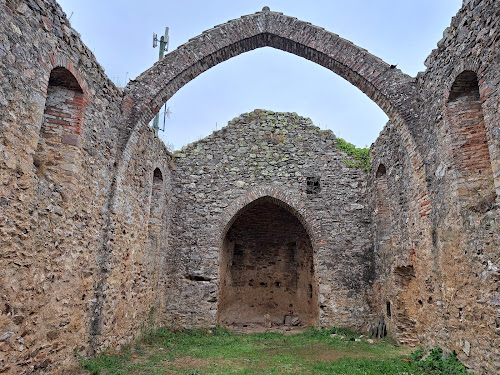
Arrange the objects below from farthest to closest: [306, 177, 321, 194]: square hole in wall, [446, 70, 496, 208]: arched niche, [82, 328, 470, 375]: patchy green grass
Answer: [306, 177, 321, 194]: square hole in wall → [82, 328, 470, 375]: patchy green grass → [446, 70, 496, 208]: arched niche

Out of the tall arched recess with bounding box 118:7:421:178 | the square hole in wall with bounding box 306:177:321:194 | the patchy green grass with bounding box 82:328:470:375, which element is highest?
the tall arched recess with bounding box 118:7:421:178

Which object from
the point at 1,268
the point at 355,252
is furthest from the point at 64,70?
the point at 355,252

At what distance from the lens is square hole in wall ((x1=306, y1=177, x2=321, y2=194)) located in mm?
9039

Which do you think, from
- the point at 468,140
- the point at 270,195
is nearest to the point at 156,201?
the point at 270,195

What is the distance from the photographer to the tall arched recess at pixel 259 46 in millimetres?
5875

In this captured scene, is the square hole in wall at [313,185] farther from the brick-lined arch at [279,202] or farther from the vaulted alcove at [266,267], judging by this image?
the vaulted alcove at [266,267]

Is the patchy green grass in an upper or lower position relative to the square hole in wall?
lower

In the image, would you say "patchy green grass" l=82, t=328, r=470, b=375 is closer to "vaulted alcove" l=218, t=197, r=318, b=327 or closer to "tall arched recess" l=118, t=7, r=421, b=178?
"vaulted alcove" l=218, t=197, r=318, b=327

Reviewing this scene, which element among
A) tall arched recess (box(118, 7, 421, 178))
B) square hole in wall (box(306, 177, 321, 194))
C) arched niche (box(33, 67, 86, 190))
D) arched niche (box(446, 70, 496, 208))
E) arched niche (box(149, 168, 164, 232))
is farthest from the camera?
square hole in wall (box(306, 177, 321, 194))

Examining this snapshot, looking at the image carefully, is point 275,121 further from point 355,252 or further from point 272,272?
point 272,272

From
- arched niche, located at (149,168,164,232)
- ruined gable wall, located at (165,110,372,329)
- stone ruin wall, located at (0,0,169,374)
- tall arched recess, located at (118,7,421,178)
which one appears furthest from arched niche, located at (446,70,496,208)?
arched niche, located at (149,168,164,232)

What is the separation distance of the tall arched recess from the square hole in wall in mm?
3243

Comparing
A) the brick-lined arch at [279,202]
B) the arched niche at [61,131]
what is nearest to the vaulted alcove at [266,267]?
the brick-lined arch at [279,202]

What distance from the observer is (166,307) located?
27.9 feet
